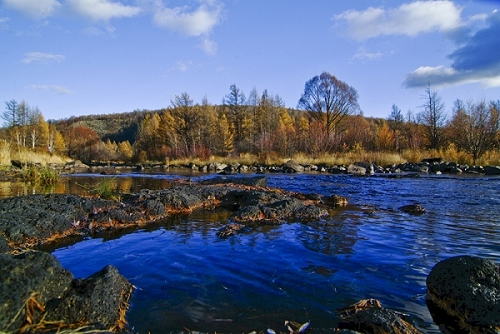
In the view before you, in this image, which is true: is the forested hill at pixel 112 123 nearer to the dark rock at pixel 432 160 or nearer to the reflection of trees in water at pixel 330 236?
the dark rock at pixel 432 160

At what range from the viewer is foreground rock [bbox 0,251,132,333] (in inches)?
87.0

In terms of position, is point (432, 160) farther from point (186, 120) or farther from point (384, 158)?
point (186, 120)

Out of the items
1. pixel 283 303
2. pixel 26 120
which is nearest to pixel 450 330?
pixel 283 303

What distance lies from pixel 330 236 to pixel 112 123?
13724 cm

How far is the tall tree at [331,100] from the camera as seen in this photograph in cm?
4303

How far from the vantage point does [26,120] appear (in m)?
67.7

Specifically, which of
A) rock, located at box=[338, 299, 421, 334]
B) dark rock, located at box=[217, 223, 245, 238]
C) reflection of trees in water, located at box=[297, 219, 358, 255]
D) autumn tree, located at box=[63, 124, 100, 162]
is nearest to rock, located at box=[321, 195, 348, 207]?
reflection of trees in water, located at box=[297, 219, 358, 255]

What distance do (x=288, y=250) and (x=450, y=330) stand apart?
234cm

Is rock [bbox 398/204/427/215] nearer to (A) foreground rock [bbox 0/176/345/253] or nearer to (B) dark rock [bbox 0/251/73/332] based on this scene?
(A) foreground rock [bbox 0/176/345/253]

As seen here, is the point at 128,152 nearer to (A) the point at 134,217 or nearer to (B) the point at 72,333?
(A) the point at 134,217

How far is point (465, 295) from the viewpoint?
285 centimetres

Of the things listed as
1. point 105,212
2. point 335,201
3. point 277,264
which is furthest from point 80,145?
point 277,264

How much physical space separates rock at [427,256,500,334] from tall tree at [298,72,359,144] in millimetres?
40725

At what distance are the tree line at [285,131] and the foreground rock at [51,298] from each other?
88.4 ft
